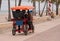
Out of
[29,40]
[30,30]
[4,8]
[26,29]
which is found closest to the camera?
[29,40]

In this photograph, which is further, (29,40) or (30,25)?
(30,25)

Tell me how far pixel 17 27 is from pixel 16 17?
96 cm

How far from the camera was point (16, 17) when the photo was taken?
717 inches

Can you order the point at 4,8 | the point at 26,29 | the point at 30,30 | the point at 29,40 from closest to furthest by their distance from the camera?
the point at 29,40, the point at 26,29, the point at 30,30, the point at 4,8

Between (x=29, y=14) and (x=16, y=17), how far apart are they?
112cm

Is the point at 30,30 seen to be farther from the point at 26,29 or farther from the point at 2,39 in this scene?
the point at 2,39

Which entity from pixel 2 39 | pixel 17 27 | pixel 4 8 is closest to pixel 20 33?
pixel 17 27

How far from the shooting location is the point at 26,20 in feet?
60.5

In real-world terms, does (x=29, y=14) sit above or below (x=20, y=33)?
above

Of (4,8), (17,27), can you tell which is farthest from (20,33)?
(4,8)

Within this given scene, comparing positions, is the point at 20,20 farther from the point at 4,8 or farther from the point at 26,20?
the point at 4,8

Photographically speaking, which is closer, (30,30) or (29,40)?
(29,40)

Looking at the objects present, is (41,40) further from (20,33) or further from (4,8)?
(4,8)

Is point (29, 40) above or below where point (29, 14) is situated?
below
